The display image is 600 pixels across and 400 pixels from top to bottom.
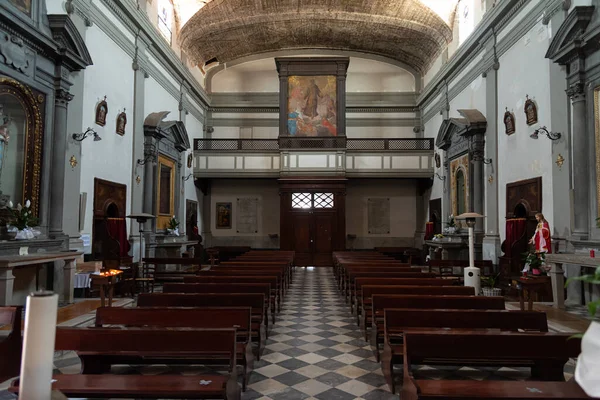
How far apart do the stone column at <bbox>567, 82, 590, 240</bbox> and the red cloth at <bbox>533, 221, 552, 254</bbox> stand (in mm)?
474

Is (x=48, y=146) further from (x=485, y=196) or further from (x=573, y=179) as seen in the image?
(x=485, y=196)

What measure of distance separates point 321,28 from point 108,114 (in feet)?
36.7

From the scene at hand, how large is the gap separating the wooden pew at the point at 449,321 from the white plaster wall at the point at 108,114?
7.94 m

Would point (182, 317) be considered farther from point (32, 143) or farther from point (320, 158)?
point (320, 158)

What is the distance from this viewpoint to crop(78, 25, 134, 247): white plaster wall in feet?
32.8

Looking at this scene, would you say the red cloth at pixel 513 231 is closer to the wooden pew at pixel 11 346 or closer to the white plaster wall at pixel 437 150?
the white plaster wall at pixel 437 150

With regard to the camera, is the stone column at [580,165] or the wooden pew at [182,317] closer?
the wooden pew at [182,317]

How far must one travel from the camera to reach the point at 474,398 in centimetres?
267

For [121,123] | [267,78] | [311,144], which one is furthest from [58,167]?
[267,78]

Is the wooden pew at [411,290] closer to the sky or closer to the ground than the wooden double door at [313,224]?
closer to the ground

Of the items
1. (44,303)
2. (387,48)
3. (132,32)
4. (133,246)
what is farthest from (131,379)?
(387,48)

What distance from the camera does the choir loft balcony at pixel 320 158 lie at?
1778 centimetres

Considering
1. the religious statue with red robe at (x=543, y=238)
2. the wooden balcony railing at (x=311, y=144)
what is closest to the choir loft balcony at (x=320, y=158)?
the wooden balcony railing at (x=311, y=144)

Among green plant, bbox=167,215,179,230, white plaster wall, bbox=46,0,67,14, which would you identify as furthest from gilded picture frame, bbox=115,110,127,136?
green plant, bbox=167,215,179,230
